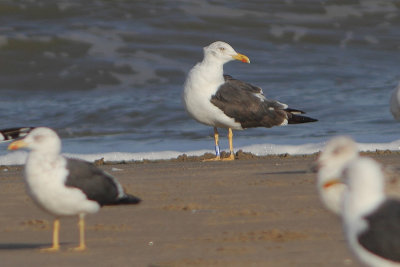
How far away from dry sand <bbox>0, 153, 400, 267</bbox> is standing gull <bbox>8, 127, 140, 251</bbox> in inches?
9.4

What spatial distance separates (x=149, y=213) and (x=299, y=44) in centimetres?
1306

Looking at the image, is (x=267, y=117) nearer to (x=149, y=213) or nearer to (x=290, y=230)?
(x=149, y=213)

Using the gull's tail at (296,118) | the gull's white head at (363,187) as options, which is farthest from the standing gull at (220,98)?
the gull's white head at (363,187)

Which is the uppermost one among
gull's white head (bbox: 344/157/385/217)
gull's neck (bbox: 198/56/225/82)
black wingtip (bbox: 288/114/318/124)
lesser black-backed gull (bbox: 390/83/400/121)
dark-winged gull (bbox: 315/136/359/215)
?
gull's neck (bbox: 198/56/225/82)

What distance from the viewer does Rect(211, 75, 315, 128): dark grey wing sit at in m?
10.2

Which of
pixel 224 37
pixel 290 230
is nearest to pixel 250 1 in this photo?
pixel 224 37

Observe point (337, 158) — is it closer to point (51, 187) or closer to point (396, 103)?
point (51, 187)

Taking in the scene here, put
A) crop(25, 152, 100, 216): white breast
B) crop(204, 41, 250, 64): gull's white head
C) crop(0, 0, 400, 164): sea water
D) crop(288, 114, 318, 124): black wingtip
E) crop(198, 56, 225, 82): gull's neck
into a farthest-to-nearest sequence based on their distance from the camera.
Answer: crop(0, 0, 400, 164): sea water, crop(288, 114, 318, 124): black wingtip, crop(204, 41, 250, 64): gull's white head, crop(198, 56, 225, 82): gull's neck, crop(25, 152, 100, 216): white breast

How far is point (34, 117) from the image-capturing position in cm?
1329

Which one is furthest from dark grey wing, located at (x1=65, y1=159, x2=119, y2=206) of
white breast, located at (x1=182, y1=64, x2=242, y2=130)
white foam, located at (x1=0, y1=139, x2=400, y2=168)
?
white foam, located at (x1=0, y1=139, x2=400, y2=168)

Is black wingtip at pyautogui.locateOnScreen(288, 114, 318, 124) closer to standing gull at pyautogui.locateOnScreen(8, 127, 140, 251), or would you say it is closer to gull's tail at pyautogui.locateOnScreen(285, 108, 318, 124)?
gull's tail at pyautogui.locateOnScreen(285, 108, 318, 124)

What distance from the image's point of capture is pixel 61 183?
5.19 metres

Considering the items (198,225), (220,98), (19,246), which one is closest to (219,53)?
(220,98)

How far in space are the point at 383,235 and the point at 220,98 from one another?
6.67 m
